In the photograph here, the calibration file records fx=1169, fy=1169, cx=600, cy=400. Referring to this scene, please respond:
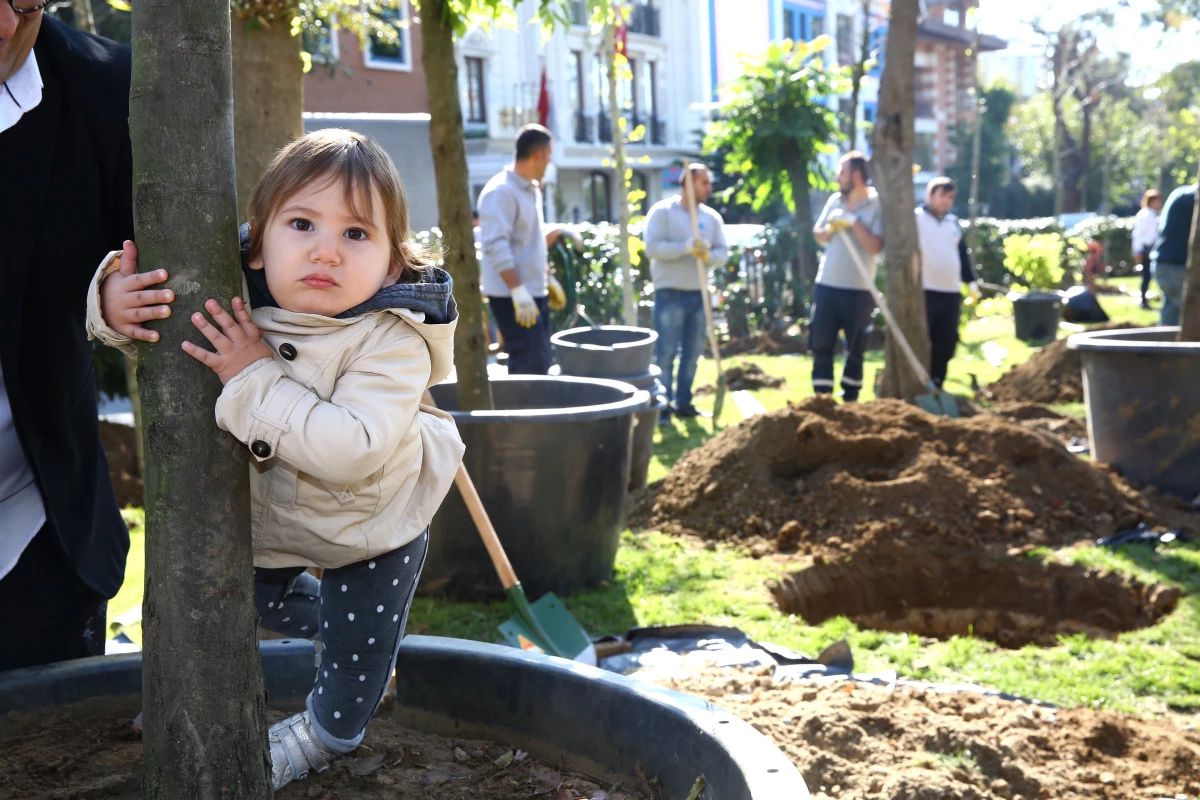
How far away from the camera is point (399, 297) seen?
5.55ft

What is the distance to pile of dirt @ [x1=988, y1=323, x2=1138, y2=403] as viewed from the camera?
10.1m

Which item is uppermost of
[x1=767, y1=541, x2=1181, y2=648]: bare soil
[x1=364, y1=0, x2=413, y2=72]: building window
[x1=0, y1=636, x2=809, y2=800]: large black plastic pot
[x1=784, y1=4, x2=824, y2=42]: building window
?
[x1=784, y1=4, x2=824, y2=42]: building window

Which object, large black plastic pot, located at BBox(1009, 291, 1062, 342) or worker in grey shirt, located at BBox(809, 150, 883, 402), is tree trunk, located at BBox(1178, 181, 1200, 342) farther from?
large black plastic pot, located at BBox(1009, 291, 1062, 342)

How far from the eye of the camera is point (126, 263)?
160 cm

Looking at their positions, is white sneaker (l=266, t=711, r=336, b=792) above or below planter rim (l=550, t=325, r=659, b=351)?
below

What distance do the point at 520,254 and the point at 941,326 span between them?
169 inches

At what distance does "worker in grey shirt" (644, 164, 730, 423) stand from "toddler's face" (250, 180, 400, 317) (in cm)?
742

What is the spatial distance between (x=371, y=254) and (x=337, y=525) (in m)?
0.41

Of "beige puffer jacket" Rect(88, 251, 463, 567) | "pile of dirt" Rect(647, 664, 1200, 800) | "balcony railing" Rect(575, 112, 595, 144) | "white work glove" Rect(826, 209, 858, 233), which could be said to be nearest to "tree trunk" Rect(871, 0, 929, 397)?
"white work glove" Rect(826, 209, 858, 233)

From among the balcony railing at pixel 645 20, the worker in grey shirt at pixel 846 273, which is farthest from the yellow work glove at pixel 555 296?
the balcony railing at pixel 645 20

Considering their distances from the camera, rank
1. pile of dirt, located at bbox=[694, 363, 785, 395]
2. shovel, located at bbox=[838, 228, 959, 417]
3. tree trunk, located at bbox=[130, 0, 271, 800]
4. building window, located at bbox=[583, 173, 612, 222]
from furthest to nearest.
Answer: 1. building window, located at bbox=[583, 173, 612, 222]
2. pile of dirt, located at bbox=[694, 363, 785, 395]
3. shovel, located at bbox=[838, 228, 959, 417]
4. tree trunk, located at bbox=[130, 0, 271, 800]

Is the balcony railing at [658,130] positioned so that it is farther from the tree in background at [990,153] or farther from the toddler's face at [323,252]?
the toddler's face at [323,252]

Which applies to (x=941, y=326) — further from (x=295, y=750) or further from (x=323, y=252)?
(x=323, y=252)

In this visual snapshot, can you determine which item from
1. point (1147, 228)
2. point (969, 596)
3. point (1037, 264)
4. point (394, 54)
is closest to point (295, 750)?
point (969, 596)
